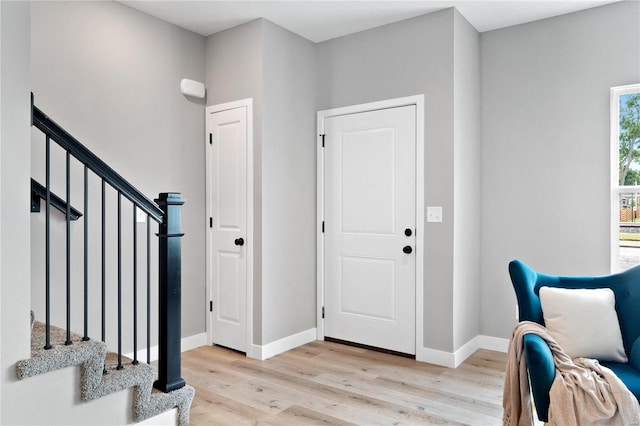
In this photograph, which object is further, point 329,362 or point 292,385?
point 329,362

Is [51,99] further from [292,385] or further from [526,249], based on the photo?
[526,249]

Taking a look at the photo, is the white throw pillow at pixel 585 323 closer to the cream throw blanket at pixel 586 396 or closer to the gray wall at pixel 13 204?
the cream throw blanket at pixel 586 396

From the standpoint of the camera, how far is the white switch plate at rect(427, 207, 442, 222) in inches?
140

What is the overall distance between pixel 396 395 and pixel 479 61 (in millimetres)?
2718

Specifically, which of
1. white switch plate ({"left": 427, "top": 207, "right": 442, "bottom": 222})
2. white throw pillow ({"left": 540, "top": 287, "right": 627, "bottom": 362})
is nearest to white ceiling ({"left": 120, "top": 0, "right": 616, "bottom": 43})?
white switch plate ({"left": 427, "top": 207, "right": 442, "bottom": 222})

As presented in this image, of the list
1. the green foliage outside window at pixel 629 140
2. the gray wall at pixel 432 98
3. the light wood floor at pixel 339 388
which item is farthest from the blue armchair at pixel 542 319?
the green foliage outside window at pixel 629 140

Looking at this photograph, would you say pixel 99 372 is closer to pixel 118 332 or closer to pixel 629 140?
pixel 118 332

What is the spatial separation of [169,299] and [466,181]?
2382 millimetres

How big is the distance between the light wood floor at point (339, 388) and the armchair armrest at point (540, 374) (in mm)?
590

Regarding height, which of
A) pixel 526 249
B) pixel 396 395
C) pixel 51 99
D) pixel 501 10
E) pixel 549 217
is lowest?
pixel 396 395

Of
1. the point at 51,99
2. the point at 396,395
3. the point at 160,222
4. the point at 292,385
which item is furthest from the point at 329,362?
the point at 51,99

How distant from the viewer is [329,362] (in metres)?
3.59

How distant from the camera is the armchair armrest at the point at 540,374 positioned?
6.72 feet

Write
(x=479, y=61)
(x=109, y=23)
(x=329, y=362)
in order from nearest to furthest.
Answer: (x=109, y=23), (x=329, y=362), (x=479, y=61)
